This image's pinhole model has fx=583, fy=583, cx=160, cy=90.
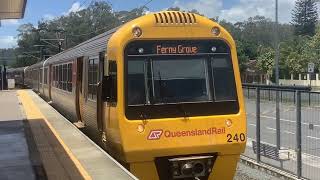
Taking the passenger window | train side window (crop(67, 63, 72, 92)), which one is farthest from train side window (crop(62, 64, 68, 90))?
the passenger window

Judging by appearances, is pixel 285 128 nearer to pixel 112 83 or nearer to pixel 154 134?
pixel 154 134

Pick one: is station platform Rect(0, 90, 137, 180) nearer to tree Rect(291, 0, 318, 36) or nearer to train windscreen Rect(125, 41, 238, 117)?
train windscreen Rect(125, 41, 238, 117)

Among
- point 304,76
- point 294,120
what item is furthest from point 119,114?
point 304,76

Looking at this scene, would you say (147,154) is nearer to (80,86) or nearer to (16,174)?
(16,174)

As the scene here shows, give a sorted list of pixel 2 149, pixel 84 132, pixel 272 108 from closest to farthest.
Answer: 1. pixel 2 149
2. pixel 272 108
3. pixel 84 132

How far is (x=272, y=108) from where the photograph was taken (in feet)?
45.0

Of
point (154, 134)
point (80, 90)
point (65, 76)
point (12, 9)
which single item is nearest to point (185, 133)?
point (154, 134)

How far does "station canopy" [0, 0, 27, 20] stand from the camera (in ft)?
74.4

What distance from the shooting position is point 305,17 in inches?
5812

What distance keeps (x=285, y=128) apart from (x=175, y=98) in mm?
4417

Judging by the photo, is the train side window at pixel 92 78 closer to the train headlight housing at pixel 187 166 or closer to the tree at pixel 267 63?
the train headlight housing at pixel 187 166

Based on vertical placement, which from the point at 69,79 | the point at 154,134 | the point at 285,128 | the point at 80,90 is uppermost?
the point at 69,79

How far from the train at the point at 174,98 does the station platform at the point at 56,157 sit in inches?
20.8

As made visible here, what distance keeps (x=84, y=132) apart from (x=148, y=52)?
5.90 m
